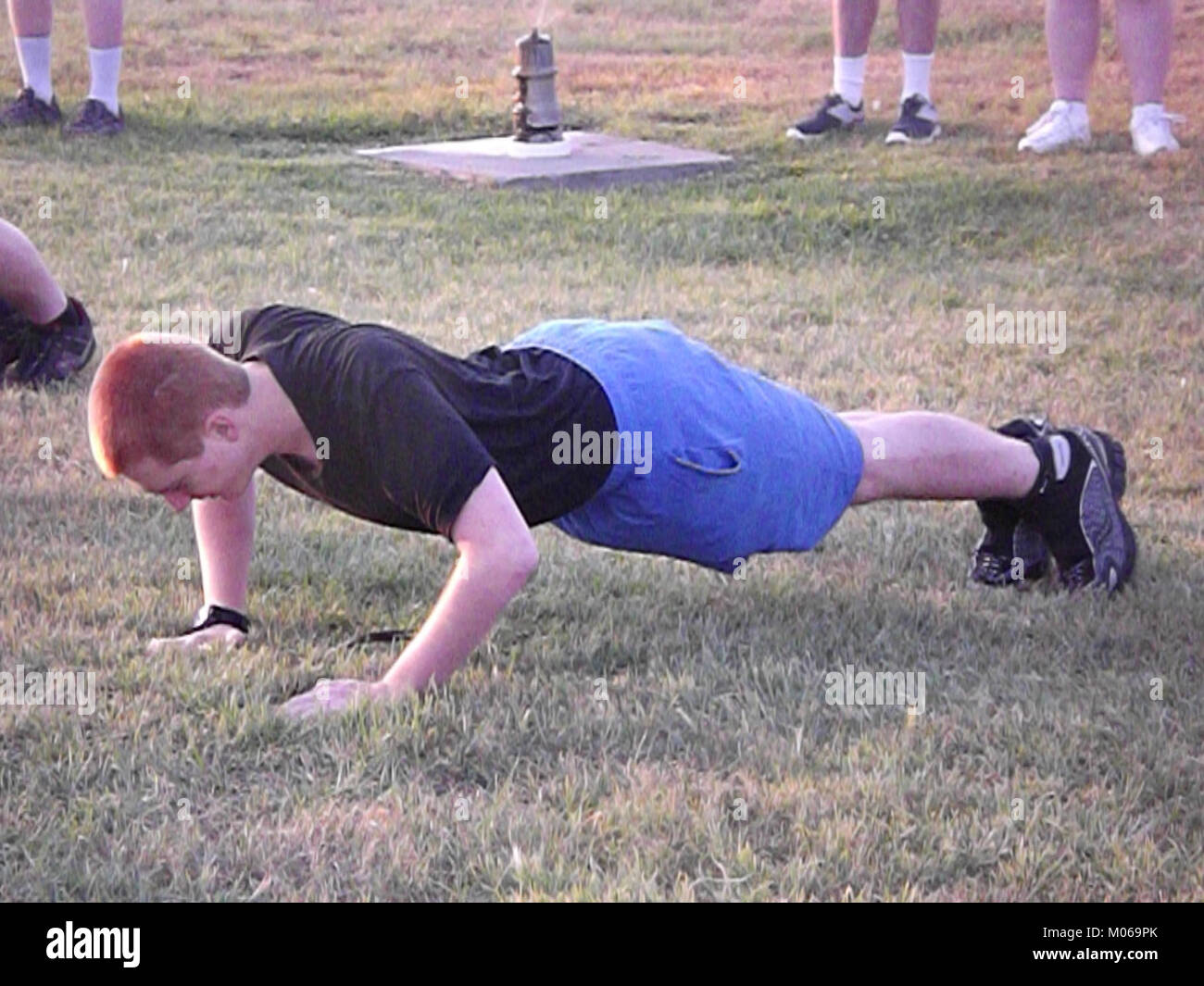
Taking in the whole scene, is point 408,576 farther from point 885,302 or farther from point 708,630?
point 885,302

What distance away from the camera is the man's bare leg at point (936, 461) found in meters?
3.43

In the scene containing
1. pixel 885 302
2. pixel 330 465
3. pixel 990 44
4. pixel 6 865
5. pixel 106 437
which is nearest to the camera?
pixel 6 865

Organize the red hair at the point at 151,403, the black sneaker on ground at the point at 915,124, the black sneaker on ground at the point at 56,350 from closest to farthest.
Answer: the red hair at the point at 151,403, the black sneaker on ground at the point at 56,350, the black sneaker on ground at the point at 915,124

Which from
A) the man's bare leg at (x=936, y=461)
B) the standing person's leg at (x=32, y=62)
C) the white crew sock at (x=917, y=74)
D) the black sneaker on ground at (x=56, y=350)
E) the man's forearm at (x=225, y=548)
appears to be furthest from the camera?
the standing person's leg at (x=32, y=62)

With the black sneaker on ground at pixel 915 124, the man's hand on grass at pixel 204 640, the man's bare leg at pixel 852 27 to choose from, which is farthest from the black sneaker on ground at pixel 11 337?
the man's bare leg at pixel 852 27

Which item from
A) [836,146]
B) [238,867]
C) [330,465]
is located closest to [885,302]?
[836,146]

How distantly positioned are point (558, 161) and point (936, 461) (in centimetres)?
429

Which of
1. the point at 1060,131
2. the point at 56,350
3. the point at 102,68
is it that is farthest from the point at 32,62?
the point at 1060,131

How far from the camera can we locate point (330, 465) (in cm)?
293

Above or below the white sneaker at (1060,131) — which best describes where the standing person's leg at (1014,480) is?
below

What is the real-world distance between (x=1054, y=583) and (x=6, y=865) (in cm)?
198

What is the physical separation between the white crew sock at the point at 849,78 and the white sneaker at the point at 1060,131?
904mm

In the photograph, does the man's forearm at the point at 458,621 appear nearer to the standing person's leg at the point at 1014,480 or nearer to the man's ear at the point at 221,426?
the man's ear at the point at 221,426

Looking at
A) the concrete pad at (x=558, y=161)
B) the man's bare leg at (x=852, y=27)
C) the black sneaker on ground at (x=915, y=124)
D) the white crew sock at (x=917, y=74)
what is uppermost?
the man's bare leg at (x=852, y=27)
